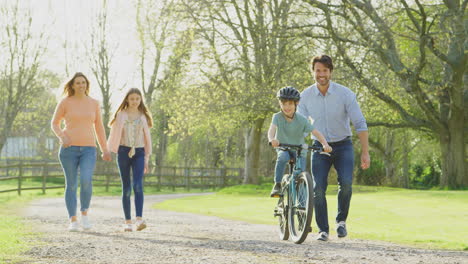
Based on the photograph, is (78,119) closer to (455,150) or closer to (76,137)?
(76,137)

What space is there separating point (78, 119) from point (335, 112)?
356 centimetres

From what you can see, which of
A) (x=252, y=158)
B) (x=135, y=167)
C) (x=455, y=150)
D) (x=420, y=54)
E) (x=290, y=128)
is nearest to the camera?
(x=290, y=128)

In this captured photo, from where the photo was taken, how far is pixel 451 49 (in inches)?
901

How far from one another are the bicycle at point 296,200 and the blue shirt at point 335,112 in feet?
0.97

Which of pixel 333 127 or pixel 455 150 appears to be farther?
pixel 455 150

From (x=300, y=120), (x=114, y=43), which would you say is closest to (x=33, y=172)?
(x=114, y=43)

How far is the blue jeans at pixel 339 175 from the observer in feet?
26.6

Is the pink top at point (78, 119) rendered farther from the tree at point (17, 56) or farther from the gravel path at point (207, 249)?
the tree at point (17, 56)

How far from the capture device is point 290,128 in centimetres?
824

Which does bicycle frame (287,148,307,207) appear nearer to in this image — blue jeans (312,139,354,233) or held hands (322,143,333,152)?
blue jeans (312,139,354,233)

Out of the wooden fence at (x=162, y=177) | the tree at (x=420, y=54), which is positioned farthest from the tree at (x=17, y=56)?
the tree at (x=420, y=54)

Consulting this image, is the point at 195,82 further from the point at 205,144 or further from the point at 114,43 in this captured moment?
the point at 205,144

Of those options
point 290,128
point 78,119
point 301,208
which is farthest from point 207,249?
point 78,119

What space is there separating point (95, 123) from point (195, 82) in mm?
20000
